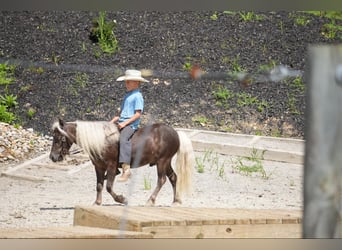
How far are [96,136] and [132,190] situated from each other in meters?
0.35

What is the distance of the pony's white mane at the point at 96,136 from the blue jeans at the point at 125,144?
34mm

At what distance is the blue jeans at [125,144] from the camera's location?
15.1ft

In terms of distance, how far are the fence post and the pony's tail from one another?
86.5 inches

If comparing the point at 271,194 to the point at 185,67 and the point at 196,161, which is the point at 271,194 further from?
the point at 185,67

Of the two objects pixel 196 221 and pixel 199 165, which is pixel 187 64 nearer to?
pixel 199 165

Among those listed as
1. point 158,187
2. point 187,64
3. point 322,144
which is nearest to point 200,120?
point 187,64

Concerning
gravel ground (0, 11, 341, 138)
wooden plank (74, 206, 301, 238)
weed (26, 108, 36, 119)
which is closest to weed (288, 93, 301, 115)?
gravel ground (0, 11, 341, 138)

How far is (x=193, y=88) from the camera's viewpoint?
4711 mm

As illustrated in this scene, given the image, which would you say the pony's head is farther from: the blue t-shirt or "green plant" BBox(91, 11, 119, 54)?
"green plant" BBox(91, 11, 119, 54)

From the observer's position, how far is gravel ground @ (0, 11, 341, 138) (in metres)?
4.70

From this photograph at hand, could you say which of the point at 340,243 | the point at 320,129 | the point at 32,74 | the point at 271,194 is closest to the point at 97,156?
the point at 32,74

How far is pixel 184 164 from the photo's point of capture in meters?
4.62

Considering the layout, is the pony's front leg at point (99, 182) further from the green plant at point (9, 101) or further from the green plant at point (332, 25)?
the green plant at point (332, 25)

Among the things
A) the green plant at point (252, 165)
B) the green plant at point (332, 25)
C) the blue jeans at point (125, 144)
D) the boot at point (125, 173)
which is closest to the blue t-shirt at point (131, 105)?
the blue jeans at point (125, 144)
